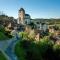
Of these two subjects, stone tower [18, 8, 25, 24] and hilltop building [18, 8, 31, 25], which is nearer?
stone tower [18, 8, 25, 24]

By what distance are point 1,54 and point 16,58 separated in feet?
2.94

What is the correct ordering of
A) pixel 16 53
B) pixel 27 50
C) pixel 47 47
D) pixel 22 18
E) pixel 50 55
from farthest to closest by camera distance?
pixel 22 18, pixel 47 47, pixel 50 55, pixel 27 50, pixel 16 53

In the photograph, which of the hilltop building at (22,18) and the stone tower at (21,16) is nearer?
the stone tower at (21,16)

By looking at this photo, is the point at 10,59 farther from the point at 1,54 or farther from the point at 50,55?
the point at 50,55

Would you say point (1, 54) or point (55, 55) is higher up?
point (1, 54)

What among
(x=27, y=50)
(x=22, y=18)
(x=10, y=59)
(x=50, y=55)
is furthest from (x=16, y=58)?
(x=22, y=18)

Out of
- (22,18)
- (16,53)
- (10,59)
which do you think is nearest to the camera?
(10,59)

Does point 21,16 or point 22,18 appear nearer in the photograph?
point 21,16

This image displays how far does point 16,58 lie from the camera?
1299 cm

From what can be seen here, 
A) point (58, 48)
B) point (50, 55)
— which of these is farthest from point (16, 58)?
point (58, 48)

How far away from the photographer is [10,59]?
40.5 feet

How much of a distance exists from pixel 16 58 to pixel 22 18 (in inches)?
1370

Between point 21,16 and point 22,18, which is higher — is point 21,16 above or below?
above

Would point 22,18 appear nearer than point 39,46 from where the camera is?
No
